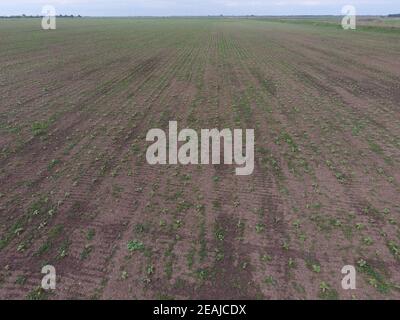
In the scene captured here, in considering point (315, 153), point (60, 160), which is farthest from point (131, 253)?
point (315, 153)

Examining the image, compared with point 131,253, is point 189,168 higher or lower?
higher

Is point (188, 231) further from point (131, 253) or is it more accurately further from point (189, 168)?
point (189, 168)

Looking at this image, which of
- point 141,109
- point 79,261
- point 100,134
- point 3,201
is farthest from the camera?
point 141,109
